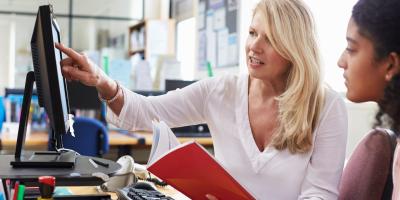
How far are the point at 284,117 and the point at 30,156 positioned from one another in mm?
693

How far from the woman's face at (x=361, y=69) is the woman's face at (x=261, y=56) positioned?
38 cm

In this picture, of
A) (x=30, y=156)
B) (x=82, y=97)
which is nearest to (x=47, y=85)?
(x=30, y=156)

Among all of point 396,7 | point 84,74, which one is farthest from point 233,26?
point 396,7

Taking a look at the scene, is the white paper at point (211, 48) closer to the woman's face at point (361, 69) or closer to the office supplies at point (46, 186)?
the woman's face at point (361, 69)

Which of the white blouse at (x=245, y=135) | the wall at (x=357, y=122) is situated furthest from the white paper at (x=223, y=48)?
the white blouse at (x=245, y=135)

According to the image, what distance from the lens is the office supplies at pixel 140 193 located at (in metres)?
1.15

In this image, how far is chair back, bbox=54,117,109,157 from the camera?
3.22 metres

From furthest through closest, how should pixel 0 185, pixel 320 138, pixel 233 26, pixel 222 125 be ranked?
pixel 233 26 → pixel 222 125 → pixel 320 138 → pixel 0 185

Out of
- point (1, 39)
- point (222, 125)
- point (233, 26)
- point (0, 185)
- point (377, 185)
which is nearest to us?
point (0, 185)

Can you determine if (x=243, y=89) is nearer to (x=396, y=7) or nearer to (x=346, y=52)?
(x=346, y=52)

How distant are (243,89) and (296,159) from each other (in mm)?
286

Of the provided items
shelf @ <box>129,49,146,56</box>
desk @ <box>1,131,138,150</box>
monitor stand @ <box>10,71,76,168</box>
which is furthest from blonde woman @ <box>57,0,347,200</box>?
shelf @ <box>129,49,146,56</box>

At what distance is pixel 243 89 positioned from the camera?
1.55 metres

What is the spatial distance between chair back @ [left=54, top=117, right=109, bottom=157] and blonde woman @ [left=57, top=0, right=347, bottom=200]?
181 cm
